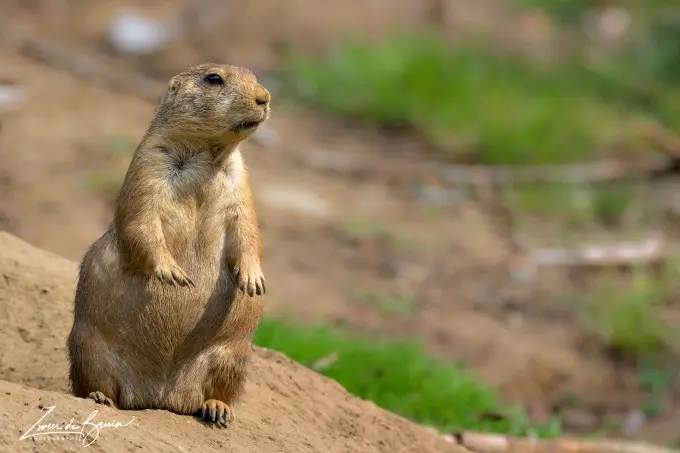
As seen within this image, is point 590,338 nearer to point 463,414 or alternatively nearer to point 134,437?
point 463,414

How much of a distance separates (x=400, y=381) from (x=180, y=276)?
281cm

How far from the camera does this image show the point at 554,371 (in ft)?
30.2

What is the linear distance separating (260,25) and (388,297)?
6738 mm

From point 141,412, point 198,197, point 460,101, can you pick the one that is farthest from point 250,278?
point 460,101

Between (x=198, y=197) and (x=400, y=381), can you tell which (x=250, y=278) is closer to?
(x=198, y=197)

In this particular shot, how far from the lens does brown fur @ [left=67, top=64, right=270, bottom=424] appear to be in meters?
4.75

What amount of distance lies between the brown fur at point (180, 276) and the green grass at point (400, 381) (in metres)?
1.90

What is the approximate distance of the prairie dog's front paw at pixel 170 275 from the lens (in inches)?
185

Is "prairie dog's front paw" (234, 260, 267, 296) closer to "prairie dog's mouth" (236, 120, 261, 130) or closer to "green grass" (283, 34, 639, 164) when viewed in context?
"prairie dog's mouth" (236, 120, 261, 130)

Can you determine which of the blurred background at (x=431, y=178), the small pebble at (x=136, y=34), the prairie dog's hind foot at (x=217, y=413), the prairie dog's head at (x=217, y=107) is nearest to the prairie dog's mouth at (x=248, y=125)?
the prairie dog's head at (x=217, y=107)

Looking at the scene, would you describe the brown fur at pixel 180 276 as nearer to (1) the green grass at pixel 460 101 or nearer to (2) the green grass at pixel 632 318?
(2) the green grass at pixel 632 318

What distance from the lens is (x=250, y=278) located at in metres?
4.82

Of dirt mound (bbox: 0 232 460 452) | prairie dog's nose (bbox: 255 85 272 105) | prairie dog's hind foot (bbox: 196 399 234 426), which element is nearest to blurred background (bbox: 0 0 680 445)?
dirt mound (bbox: 0 232 460 452)

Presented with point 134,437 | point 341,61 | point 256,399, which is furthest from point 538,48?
point 134,437
